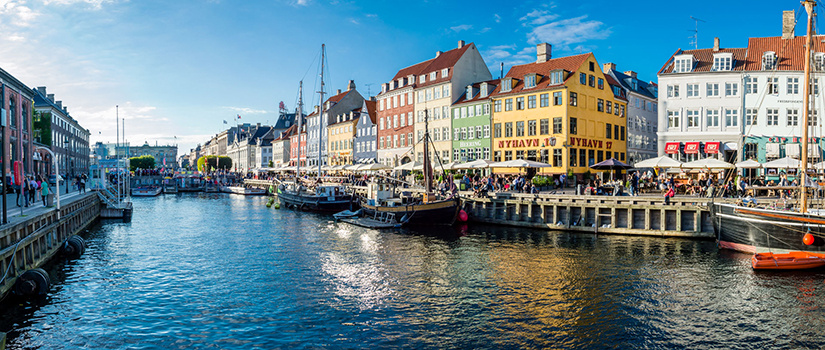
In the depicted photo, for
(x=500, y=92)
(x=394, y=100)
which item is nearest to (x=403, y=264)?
(x=500, y=92)

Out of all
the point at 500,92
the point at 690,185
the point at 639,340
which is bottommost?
the point at 639,340

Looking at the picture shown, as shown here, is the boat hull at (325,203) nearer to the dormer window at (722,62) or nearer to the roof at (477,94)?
the roof at (477,94)

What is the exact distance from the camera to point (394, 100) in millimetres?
77438

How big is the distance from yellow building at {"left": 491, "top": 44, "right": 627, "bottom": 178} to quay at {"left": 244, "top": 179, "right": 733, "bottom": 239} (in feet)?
56.0

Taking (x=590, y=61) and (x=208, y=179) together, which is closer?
(x=590, y=61)

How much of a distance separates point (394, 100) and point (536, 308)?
62.7 m

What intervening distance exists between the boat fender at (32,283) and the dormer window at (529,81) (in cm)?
4937

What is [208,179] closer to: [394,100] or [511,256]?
[394,100]

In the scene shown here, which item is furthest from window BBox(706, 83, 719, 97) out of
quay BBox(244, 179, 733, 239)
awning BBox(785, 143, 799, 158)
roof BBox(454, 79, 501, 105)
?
roof BBox(454, 79, 501, 105)

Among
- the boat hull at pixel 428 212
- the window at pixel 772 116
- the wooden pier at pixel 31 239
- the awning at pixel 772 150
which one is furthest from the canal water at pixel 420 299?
the window at pixel 772 116

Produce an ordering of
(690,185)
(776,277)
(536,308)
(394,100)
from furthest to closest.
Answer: (394,100) < (690,185) < (776,277) < (536,308)

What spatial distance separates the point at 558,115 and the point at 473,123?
12308 mm

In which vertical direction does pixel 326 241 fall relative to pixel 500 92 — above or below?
below

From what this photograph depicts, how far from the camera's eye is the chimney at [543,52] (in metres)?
62.3
